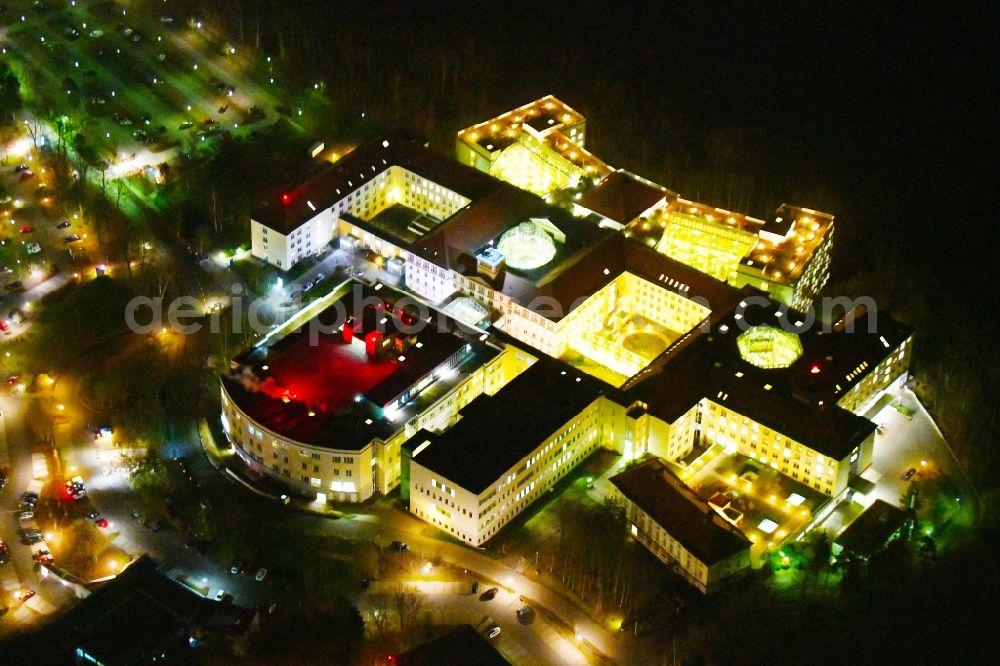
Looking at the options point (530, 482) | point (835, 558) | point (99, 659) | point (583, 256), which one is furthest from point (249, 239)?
point (835, 558)

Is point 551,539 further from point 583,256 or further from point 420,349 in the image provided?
point 583,256

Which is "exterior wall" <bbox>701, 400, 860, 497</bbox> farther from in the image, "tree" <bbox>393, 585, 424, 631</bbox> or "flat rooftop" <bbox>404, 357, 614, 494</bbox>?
"tree" <bbox>393, 585, 424, 631</bbox>

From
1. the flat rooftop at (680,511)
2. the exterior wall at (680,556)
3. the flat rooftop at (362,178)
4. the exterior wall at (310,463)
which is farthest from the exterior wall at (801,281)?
the exterior wall at (310,463)

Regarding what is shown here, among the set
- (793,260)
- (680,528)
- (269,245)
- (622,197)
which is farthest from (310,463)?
(793,260)

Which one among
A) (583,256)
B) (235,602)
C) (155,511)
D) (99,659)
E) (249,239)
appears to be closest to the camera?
(99,659)

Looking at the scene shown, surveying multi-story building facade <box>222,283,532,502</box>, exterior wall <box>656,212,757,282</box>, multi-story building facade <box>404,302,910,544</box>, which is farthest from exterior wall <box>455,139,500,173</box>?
multi-story building facade <box>404,302,910,544</box>

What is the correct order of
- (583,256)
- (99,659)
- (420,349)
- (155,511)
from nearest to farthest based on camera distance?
(99,659) → (155,511) → (420,349) → (583,256)
